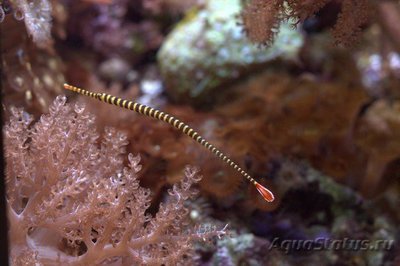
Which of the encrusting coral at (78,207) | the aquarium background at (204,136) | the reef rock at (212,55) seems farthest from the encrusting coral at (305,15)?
the reef rock at (212,55)

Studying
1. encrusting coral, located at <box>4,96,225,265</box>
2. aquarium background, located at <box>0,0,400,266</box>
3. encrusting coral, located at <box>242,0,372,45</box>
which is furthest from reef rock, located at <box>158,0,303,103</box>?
encrusting coral, located at <box>4,96,225,265</box>

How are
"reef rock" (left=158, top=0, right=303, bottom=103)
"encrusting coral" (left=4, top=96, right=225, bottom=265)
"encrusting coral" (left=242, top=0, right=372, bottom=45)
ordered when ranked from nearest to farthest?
"encrusting coral" (left=4, top=96, right=225, bottom=265)
"encrusting coral" (left=242, top=0, right=372, bottom=45)
"reef rock" (left=158, top=0, right=303, bottom=103)

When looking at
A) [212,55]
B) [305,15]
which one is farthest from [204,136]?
[212,55]

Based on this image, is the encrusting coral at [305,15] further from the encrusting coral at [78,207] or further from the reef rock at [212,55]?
the reef rock at [212,55]

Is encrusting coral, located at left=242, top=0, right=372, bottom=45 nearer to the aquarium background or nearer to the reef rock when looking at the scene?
the aquarium background

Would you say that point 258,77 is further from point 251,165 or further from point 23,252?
point 23,252

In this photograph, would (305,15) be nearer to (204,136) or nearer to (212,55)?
(204,136)

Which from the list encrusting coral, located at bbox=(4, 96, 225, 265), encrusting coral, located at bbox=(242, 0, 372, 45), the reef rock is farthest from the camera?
the reef rock

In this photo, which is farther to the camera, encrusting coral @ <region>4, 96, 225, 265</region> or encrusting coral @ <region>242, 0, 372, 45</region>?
encrusting coral @ <region>242, 0, 372, 45</region>
